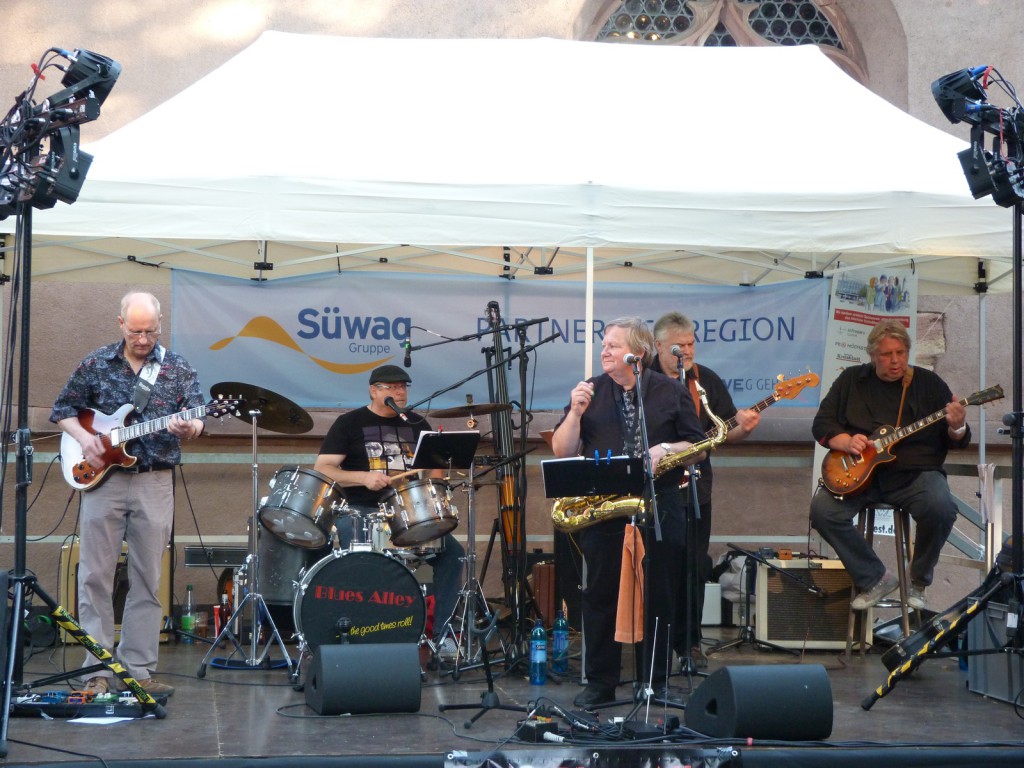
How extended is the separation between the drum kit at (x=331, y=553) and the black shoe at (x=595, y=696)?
1191 millimetres

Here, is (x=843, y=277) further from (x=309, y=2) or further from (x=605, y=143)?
(x=309, y=2)

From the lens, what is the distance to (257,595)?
7.17 m

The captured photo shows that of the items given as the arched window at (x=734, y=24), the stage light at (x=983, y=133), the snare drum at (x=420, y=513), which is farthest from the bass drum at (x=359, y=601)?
the arched window at (x=734, y=24)

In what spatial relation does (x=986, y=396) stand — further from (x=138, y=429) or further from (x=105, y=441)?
(x=105, y=441)

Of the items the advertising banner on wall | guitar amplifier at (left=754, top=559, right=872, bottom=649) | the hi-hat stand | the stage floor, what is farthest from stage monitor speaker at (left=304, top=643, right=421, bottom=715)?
the advertising banner on wall

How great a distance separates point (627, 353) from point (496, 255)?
3173 millimetres

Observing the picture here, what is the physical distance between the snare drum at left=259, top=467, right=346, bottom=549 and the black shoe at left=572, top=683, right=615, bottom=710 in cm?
190

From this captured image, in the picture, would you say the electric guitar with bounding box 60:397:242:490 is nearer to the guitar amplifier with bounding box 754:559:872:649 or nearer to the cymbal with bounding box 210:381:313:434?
the cymbal with bounding box 210:381:313:434

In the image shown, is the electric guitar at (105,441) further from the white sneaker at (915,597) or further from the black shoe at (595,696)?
the white sneaker at (915,597)

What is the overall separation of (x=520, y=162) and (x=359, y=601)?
2.65m

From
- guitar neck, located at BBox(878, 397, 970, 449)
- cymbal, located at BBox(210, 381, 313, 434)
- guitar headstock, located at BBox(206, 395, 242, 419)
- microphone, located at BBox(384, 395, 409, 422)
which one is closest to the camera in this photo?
guitar headstock, located at BBox(206, 395, 242, 419)

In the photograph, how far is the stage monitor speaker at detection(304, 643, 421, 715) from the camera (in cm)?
576

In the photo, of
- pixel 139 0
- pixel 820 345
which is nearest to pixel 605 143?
pixel 820 345

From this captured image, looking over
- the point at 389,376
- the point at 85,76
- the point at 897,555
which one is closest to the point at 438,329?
the point at 389,376
